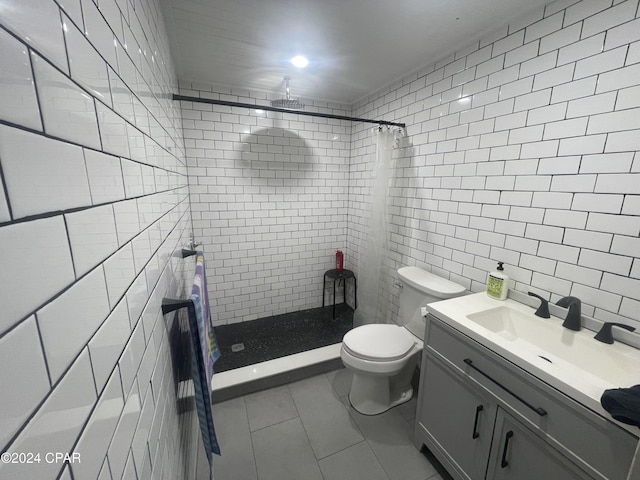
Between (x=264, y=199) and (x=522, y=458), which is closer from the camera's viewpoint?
(x=522, y=458)

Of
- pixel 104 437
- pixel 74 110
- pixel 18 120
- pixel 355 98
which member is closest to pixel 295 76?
pixel 355 98

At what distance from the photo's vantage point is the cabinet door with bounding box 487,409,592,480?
90 centimetres

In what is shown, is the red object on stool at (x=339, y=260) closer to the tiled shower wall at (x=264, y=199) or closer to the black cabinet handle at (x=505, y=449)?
the tiled shower wall at (x=264, y=199)

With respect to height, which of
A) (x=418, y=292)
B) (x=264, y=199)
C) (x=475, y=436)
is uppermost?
(x=264, y=199)

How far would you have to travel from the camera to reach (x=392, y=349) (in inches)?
64.6

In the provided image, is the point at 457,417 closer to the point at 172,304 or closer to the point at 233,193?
the point at 172,304

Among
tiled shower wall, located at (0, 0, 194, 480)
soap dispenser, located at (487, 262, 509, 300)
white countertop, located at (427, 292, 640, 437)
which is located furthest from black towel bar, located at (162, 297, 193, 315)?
soap dispenser, located at (487, 262, 509, 300)

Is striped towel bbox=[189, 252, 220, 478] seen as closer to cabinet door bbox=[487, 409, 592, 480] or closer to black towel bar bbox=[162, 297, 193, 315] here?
black towel bar bbox=[162, 297, 193, 315]

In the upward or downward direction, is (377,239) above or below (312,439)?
above

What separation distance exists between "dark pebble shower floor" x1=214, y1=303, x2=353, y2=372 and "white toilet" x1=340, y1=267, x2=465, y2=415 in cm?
69

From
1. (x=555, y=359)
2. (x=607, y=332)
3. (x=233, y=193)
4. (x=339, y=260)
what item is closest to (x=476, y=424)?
(x=555, y=359)

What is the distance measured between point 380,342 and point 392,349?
0.09 meters

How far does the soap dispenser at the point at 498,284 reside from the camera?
142 cm

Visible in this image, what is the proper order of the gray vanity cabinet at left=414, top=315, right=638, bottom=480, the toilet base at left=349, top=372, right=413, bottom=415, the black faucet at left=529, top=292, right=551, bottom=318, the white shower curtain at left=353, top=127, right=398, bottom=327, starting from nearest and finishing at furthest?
the gray vanity cabinet at left=414, top=315, right=638, bottom=480, the black faucet at left=529, top=292, right=551, bottom=318, the toilet base at left=349, top=372, right=413, bottom=415, the white shower curtain at left=353, top=127, right=398, bottom=327
